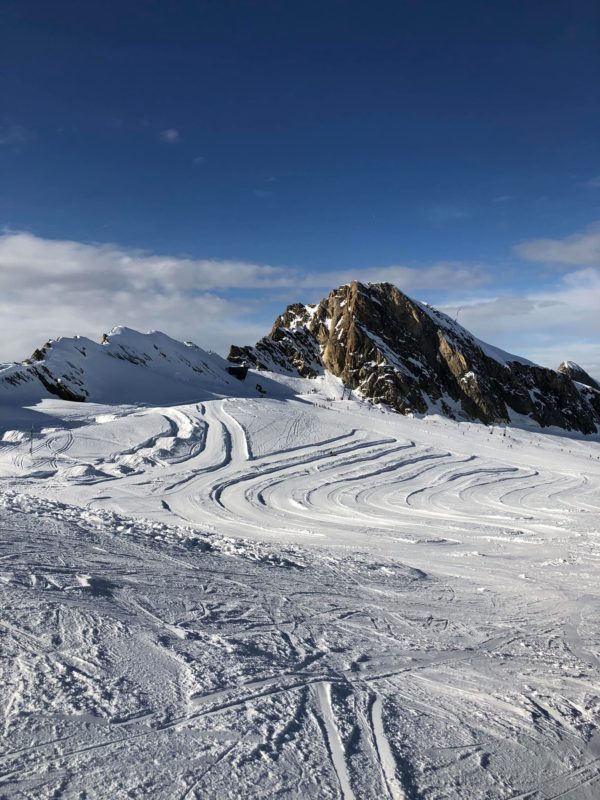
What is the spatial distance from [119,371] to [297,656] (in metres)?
46.8

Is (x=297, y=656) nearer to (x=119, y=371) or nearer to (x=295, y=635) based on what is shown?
(x=295, y=635)

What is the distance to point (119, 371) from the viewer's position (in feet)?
159

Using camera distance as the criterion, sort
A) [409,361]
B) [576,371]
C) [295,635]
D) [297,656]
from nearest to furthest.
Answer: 1. [297,656]
2. [295,635]
3. [409,361]
4. [576,371]

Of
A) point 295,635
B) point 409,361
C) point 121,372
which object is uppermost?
point 409,361

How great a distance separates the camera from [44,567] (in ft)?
23.1

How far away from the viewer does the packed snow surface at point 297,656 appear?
12.4ft

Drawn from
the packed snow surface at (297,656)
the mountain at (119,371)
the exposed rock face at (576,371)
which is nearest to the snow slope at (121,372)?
the mountain at (119,371)

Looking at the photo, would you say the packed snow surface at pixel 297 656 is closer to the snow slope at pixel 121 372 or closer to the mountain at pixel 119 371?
the snow slope at pixel 121 372

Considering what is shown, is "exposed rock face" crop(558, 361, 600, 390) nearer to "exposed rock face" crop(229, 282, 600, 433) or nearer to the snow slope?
"exposed rock face" crop(229, 282, 600, 433)

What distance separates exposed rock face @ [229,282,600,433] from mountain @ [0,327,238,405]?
927 cm

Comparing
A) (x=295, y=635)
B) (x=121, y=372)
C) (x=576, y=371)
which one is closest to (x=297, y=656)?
(x=295, y=635)

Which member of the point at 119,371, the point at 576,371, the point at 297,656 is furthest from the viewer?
the point at 576,371

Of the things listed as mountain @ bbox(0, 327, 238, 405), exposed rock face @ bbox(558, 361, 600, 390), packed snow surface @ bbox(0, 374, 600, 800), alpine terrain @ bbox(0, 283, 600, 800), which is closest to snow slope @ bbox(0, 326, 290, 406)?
mountain @ bbox(0, 327, 238, 405)

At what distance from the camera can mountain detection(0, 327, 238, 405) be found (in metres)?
40.4
